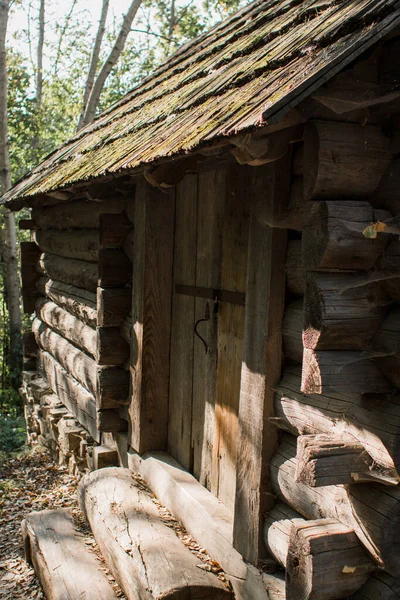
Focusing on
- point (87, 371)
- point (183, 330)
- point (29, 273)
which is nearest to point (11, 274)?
point (29, 273)

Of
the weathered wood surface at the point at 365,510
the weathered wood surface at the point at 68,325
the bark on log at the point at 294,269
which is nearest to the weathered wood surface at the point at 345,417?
the weathered wood surface at the point at 365,510

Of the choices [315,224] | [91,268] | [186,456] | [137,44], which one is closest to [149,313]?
[186,456]

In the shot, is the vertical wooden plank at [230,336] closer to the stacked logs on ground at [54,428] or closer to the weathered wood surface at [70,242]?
the weathered wood surface at [70,242]

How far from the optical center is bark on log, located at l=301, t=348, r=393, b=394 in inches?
103

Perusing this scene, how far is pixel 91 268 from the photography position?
6.51m

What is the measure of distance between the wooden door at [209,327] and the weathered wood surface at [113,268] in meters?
0.69

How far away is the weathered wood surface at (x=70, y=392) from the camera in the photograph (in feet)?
21.4

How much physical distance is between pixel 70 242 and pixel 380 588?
5398 millimetres

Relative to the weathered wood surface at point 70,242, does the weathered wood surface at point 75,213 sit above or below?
above

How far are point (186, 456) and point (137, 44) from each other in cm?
2635

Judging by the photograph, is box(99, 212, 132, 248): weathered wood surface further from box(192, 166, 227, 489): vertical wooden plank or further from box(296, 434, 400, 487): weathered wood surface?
box(296, 434, 400, 487): weathered wood surface

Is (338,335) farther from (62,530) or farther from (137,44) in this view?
(137,44)

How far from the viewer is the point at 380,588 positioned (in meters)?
2.72

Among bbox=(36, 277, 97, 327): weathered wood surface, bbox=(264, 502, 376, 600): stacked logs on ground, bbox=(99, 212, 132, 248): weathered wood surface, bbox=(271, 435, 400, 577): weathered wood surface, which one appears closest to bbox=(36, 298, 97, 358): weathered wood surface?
bbox=(36, 277, 97, 327): weathered wood surface
